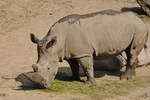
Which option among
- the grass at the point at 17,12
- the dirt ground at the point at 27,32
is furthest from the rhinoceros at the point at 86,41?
the grass at the point at 17,12

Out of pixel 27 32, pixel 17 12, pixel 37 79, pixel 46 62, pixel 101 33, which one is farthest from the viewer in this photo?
pixel 17 12

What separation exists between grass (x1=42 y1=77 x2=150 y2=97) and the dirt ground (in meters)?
0.26

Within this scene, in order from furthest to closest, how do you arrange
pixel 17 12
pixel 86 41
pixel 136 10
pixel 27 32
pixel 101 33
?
pixel 17 12 → pixel 136 10 → pixel 27 32 → pixel 101 33 → pixel 86 41

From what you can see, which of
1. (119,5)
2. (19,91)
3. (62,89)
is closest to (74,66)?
(62,89)

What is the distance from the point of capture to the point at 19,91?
7.93 metres

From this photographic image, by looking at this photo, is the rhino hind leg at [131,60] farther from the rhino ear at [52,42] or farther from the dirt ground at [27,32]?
the rhino ear at [52,42]

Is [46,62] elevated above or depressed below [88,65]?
above

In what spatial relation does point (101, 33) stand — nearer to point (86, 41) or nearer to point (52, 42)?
point (86, 41)

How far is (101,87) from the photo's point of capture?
333 inches

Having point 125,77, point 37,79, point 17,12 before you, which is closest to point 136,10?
point 17,12

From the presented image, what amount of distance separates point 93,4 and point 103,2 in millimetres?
684

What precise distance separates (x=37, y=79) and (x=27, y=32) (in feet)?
24.8

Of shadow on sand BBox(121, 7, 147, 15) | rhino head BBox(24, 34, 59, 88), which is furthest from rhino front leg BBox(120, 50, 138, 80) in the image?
shadow on sand BBox(121, 7, 147, 15)

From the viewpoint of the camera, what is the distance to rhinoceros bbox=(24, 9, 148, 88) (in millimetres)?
7867
